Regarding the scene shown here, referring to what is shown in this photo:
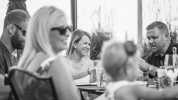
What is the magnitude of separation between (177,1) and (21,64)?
3142 mm

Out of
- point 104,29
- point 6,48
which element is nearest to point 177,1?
point 104,29

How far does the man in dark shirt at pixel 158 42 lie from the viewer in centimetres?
387

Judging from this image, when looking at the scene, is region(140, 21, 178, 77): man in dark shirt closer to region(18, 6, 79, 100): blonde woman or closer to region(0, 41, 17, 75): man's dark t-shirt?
region(0, 41, 17, 75): man's dark t-shirt

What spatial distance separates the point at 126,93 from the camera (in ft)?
4.67

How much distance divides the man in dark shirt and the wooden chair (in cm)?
254

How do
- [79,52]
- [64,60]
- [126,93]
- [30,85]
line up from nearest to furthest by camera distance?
[126,93] → [30,85] → [64,60] → [79,52]

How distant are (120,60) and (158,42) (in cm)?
263

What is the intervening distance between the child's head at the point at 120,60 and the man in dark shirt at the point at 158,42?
2.40m

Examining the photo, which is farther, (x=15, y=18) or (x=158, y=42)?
(x=158, y=42)

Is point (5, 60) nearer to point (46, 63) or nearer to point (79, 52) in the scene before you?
point (46, 63)

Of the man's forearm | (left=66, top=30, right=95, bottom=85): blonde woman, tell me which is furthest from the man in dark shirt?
the man's forearm

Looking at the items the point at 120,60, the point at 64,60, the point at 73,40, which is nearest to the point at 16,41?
the point at 73,40

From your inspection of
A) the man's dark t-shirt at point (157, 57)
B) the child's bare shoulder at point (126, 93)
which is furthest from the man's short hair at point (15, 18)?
the man's dark t-shirt at point (157, 57)

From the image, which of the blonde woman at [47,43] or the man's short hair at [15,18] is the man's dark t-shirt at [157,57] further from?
the blonde woman at [47,43]
